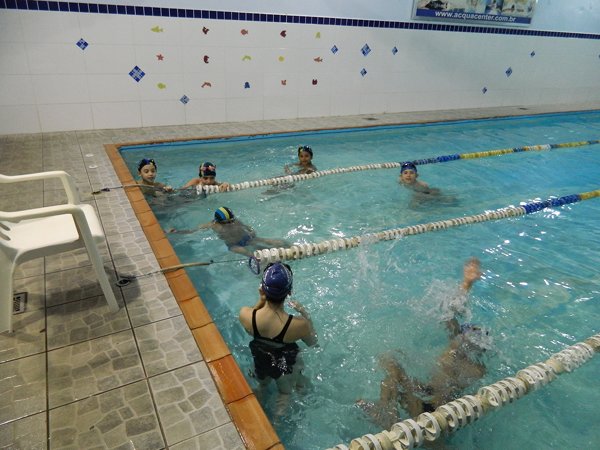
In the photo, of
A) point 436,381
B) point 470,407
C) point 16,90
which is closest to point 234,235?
point 436,381

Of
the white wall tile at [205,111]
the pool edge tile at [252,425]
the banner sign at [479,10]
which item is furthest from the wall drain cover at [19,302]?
the banner sign at [479,10]

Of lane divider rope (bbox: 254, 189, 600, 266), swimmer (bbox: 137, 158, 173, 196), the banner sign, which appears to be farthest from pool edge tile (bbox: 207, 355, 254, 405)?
the banner sign

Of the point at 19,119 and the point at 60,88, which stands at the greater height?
the point at 60,88

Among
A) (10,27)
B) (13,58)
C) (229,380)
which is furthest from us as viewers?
(13,58)

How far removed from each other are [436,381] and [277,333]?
1.12 m

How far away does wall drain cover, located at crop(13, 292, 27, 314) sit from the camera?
2652 millimetres

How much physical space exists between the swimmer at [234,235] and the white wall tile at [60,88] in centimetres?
422

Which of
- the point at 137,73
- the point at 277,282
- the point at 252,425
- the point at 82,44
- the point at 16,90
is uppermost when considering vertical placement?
the point at 82,44

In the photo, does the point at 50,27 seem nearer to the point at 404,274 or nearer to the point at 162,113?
the point at 162,113

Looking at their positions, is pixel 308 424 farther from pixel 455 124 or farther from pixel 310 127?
pixel 455 124

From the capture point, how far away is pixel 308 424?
2.43 m

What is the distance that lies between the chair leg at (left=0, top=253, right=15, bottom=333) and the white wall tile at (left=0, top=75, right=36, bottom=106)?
219 inches

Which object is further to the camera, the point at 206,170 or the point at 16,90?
the point at 16,90

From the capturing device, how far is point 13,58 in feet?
20.8
